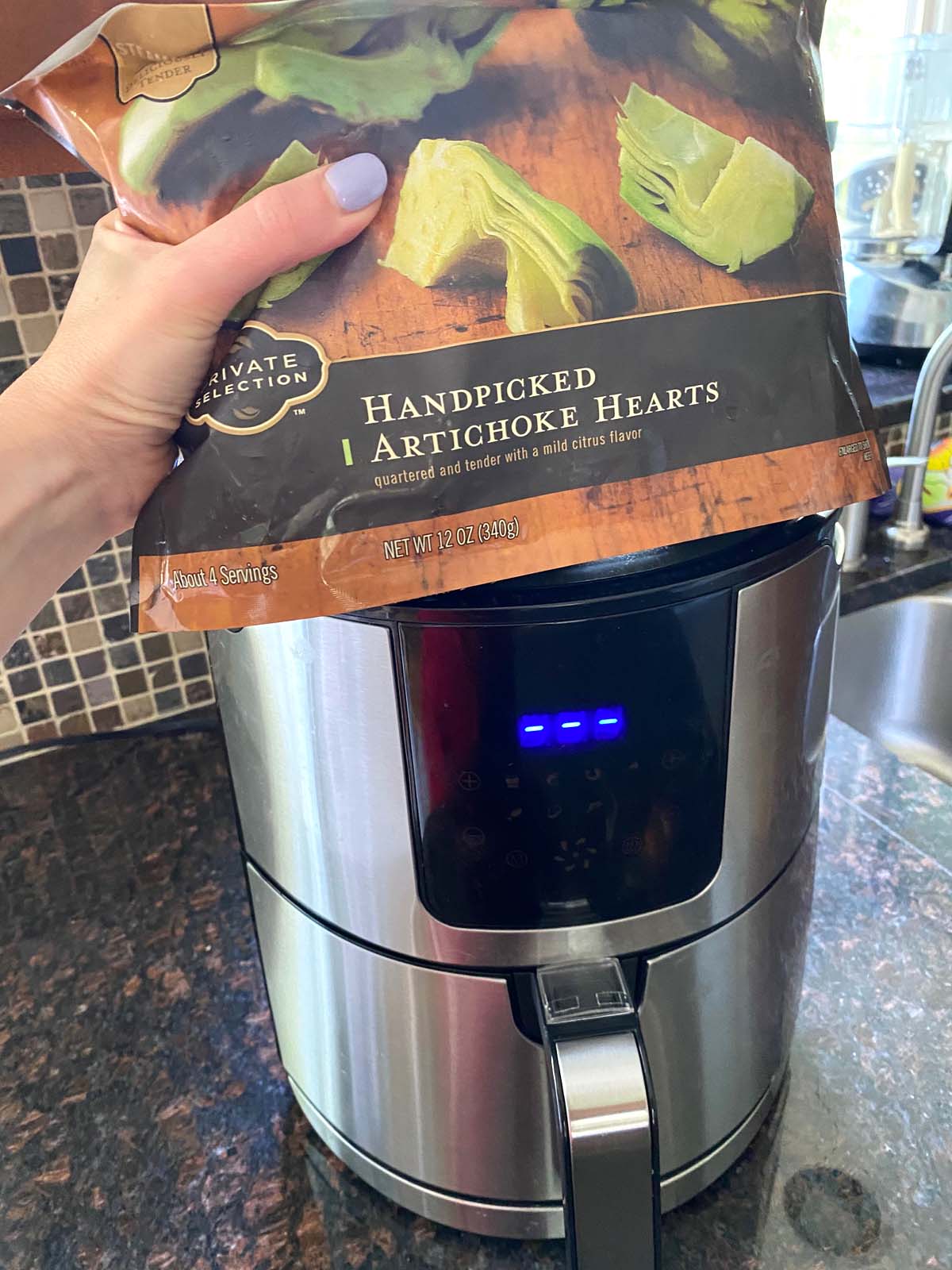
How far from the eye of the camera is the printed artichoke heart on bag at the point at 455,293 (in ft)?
1.11

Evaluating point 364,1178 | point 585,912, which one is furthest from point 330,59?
point 364,1178

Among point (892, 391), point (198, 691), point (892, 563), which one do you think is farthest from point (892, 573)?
point (198, 691)

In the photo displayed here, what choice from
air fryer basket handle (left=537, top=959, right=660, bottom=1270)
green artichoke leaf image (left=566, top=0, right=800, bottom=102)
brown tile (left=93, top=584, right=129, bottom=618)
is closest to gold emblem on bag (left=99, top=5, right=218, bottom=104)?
Answer: green artichoke leaf image (left=566, top=0, right=800, bottom=102)

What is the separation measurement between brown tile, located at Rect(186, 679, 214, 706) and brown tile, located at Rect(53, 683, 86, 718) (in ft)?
0.31

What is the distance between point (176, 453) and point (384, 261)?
0.17m

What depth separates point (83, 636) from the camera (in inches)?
34.6

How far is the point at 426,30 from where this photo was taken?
343mm

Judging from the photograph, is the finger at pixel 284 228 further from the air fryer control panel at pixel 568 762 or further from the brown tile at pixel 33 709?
the brown tile at pixel 33 709

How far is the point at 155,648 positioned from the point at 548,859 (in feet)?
1.99

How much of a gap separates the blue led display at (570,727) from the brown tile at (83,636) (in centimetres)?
60

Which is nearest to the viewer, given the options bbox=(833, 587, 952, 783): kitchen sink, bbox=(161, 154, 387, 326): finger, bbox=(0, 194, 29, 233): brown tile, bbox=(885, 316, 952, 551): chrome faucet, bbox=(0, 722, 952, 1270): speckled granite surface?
bbox=(161, 154, 387, 326): finger

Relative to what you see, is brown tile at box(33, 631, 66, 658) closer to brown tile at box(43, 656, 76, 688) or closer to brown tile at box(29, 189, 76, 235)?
brown tile at box(43, 656, 76, 688)

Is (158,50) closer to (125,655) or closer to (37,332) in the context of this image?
(37,332)

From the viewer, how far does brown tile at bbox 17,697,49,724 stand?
884 mm
